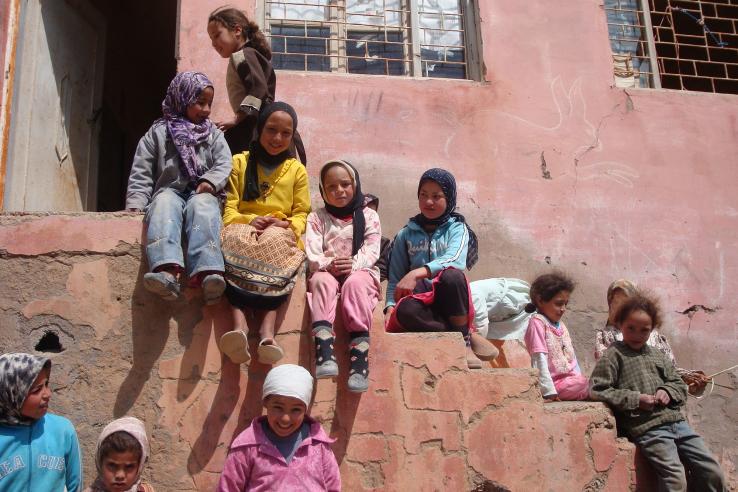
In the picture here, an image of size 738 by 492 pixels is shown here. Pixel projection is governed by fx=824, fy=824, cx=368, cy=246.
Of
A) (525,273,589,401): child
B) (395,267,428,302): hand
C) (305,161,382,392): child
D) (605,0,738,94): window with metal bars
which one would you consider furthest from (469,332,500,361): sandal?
(605,0,738,94): window with metal bars

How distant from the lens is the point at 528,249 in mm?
6461

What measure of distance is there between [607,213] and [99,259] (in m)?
4.15

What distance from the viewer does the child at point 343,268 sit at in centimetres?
396

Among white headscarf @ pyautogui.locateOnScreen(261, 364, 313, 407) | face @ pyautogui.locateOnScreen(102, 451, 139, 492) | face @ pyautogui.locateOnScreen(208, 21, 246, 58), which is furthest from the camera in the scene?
face @ pyautogui.locateOnScreen(208, 21, 246, 58)

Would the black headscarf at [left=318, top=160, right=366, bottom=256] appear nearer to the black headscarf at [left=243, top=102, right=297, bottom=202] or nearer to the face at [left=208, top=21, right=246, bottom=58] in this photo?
the black headscarf at [left=243, top=102, right=297, bottom=202]

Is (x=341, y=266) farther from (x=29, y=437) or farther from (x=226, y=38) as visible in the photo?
(x=226, y=38)

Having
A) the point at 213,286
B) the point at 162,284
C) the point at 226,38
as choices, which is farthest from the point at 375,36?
the point at 162,284

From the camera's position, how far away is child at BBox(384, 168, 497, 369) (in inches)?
170

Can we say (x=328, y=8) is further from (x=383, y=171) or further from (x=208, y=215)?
(x=208, y=215)

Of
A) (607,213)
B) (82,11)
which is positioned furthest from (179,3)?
(607,213)

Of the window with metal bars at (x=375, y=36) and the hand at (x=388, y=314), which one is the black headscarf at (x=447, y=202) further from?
the window with metal bars at (x=375, y=36)

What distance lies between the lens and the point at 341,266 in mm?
4246

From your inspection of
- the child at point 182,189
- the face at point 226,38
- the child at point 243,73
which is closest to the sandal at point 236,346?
the child at point 182,189

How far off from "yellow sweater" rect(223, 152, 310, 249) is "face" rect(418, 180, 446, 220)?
67 cm
